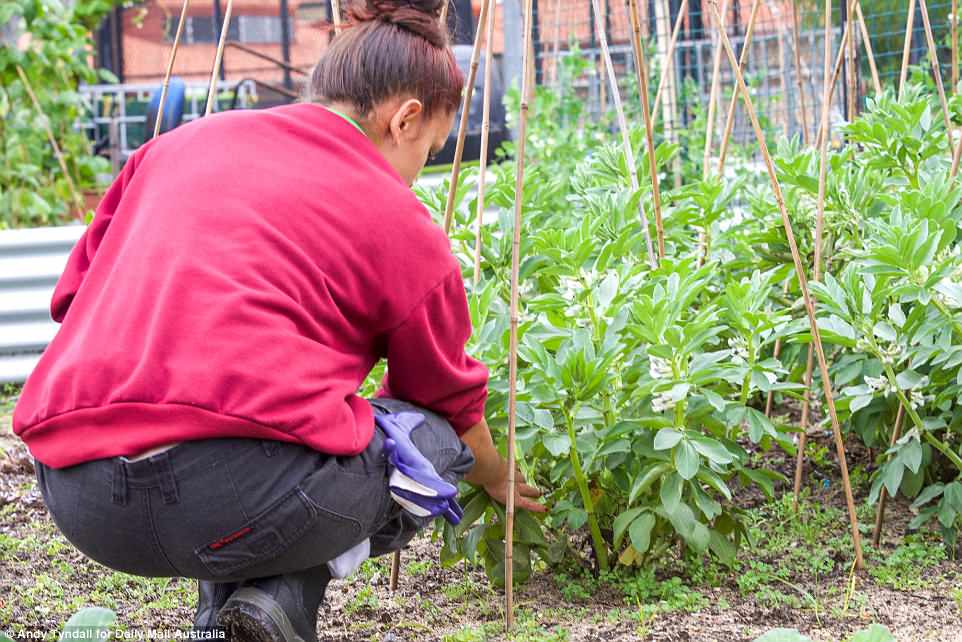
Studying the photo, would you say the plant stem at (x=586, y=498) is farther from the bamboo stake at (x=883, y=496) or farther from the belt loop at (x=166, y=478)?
the belt loop at (x=166, y=478)

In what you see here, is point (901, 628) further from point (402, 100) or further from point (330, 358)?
point (402, 100)

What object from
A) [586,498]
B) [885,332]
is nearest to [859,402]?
[885,332]

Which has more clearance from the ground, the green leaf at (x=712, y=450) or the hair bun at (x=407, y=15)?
the hair bun at (x=407, y=15)

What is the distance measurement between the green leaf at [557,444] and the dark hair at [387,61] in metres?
0.68

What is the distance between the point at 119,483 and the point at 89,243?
516 mm

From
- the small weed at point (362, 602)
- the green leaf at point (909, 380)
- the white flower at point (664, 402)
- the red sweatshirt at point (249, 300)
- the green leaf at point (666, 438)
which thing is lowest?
the small weed at point (362, 602)

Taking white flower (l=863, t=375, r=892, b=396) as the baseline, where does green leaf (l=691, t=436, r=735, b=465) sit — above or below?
below

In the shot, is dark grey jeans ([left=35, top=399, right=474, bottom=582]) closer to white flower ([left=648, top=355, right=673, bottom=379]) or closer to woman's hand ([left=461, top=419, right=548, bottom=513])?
woman's hand ([left=461, top=419, right=548, bottom=513])

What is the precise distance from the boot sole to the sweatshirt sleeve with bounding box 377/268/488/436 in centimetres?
44

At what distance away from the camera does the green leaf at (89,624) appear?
1477 mm

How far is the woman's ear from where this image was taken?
1839 millimetres

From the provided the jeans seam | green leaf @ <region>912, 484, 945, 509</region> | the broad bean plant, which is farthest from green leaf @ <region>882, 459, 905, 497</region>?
the jeans seam

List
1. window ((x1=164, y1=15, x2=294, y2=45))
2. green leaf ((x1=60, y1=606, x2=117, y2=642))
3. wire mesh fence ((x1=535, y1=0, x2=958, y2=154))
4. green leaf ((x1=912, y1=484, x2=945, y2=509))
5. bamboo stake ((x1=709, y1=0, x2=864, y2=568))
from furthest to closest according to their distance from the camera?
window ((x1=164, y1=15, x2=294, y2=45)), wire mesh fence ((x1=535, y1=0, x2=958, y2=154)), green leaf ((x1=912, y1=484, x2=945, y2=509)), bamboo stake ((x1=709, y1=0, x2=864, y2=568)), green leaf ((x1=60, y1=606, x2=117, y2=642))

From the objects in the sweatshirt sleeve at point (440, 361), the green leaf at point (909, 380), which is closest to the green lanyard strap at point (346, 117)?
the sweatshirt sleeve at point (440, 361)
